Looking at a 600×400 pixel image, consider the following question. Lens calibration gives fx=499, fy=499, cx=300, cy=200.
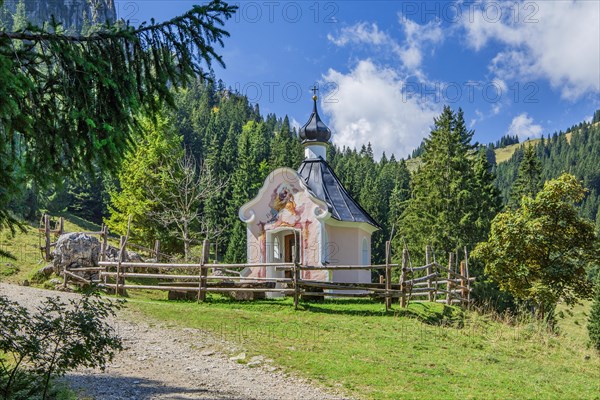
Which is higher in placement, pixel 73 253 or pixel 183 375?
pixel 73 253

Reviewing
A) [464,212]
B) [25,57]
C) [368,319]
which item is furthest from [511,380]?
[464,212]

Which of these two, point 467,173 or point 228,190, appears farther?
point 228,190

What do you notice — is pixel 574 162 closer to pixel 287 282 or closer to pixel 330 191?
pixel 330 191

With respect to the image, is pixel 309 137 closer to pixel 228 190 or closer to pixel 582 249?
pixel 582 249

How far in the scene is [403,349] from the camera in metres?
10.9

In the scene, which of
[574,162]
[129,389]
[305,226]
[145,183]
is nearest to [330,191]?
[305,226]

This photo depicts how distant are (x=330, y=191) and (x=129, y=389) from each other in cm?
1590

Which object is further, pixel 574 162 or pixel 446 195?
pixel 574 162

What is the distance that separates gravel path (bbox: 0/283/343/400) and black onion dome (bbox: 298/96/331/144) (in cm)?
Answer: 1397

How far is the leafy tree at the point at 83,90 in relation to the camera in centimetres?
443

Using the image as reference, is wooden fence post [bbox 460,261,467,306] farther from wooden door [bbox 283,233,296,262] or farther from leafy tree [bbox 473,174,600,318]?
wooden door [bbox 283,233,296,262]

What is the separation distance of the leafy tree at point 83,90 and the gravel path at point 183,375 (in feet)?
11.9

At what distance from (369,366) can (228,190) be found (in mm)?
44337

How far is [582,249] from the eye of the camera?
19234 mm
